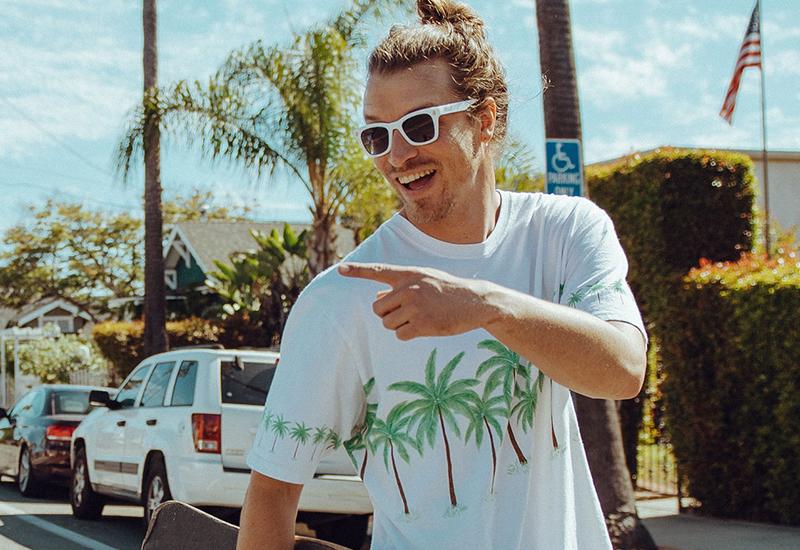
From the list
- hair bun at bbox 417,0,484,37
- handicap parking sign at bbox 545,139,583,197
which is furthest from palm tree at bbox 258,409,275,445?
handicap parking sign at bbox 545,139,583,197

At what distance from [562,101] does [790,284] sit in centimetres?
256

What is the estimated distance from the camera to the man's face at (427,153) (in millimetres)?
2156

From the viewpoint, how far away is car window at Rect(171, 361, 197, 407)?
9820mm

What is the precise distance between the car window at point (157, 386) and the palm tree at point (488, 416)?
28.2 feet

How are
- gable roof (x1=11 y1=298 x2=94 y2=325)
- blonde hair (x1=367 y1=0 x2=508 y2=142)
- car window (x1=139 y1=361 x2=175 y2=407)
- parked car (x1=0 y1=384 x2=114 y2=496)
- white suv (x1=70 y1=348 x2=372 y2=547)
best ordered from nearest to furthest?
blonde hair (x1=367 y1=0 x2=508 y2=142) < white suv (x1=70 y1=348 x2=372 y2=547) < car window (x1=139 y1=361 x2=175 y2=407) < parked car (x1=0 y1=384 x2=114 y2=496) < gable roof (x1=11 y1=298 x2=94 y2=325)

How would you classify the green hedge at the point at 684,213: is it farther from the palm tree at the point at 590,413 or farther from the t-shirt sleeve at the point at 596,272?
the t-shirt sleeve at the point at 596,272

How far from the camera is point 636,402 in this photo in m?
13.1

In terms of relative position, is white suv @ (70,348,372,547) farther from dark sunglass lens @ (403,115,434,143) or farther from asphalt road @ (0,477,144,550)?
dark sunglass lens @ (403,115,434,143)

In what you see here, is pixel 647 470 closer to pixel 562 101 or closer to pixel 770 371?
pixel 770 371

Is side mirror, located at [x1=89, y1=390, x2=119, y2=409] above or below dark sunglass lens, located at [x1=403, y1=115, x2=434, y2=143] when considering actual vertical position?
below

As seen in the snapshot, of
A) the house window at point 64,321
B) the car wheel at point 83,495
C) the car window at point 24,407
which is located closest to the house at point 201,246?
the car window at point 24,407

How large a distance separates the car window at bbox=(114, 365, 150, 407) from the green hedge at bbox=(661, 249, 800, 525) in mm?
5200

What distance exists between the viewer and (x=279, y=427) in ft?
6.86

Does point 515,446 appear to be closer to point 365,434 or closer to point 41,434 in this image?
point 365,434
